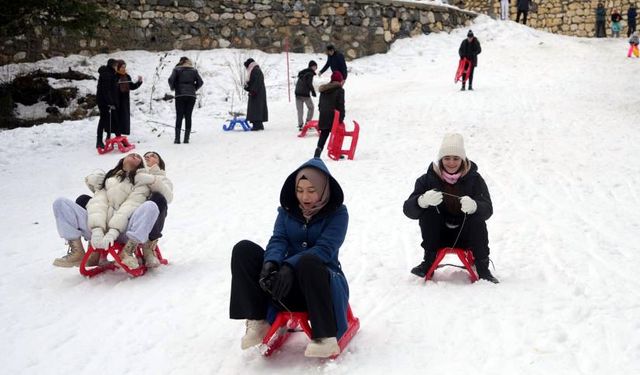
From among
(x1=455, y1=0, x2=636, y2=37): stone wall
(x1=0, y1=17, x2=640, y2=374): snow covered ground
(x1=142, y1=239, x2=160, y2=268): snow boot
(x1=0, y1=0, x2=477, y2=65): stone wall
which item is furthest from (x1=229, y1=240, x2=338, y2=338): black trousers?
(x1=455, y1=0, x2=636, y2=37): stone wall

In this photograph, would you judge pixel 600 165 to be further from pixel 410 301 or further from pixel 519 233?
pixel 410 301

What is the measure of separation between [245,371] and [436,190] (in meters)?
1.91

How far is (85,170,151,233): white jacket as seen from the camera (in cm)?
506

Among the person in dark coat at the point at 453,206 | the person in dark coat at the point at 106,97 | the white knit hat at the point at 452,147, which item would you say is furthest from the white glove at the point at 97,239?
the person in dark coat at the point at 106,97

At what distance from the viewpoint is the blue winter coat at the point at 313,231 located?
11.9ft

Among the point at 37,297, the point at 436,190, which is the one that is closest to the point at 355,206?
the point at 436,190

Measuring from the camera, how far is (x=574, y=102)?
571 inches

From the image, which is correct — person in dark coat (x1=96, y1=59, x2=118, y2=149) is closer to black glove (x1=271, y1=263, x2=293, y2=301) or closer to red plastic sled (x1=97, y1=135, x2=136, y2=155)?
red plastic sled (x1=97, y1=135, x2=136, y2=155)

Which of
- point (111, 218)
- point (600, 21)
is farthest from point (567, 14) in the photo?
point (111, 218)

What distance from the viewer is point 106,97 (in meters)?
11.6

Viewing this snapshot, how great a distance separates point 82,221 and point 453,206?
9.11 feet

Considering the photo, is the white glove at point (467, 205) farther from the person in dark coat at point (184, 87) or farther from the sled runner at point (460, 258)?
the person in dark coat at point (184, 87)

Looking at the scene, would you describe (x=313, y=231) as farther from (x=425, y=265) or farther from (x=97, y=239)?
(x=97, y=239)

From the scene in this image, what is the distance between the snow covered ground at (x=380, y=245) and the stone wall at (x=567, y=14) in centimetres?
1332
